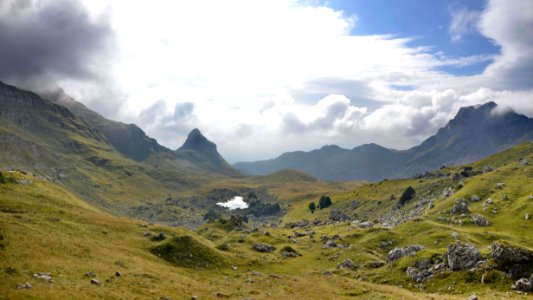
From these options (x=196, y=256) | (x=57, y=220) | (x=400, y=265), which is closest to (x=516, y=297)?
→ (x=400, y=265)

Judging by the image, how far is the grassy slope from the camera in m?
39.7

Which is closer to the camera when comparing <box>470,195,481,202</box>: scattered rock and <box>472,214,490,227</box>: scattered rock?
<box>472,214,490,227</box>: scattered rock

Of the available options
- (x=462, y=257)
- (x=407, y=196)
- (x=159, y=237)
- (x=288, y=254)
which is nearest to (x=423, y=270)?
(x=462, y=257)

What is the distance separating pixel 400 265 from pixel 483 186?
94.1 metres

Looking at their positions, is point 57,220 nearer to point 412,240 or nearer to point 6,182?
point 6,182

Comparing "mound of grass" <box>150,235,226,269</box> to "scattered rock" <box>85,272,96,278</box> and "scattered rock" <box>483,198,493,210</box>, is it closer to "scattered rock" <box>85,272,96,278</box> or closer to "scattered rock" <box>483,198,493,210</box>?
"scattered rock" <box>85,272,96,278</box>

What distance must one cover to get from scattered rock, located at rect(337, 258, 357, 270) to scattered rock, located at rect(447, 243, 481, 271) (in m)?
27.3

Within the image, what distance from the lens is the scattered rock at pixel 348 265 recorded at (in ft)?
274

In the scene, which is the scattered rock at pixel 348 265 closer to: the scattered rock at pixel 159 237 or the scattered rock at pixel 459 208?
the scattered rock at pixel 159 237

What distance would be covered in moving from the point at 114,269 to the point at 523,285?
51.2m

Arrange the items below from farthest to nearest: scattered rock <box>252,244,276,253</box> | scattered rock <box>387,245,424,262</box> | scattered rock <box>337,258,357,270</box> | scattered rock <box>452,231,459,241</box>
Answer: scattered rock <box>252,244,276,253</box>, scattered rock <box>452,231,459,241</box>, scattered rock <box>337,258,357,270</box>, scattered rock <box>387,245,424,262</box>

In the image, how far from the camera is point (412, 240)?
331 feet

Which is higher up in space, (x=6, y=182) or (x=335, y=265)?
(x=6, y=182)

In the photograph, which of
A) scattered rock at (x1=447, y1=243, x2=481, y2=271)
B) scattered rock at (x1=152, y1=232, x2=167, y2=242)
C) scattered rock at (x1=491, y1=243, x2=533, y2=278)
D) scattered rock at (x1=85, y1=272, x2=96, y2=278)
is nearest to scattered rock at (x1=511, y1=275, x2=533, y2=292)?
scattered rock at (x1=491, y1=243, x2=533, y2=278)
